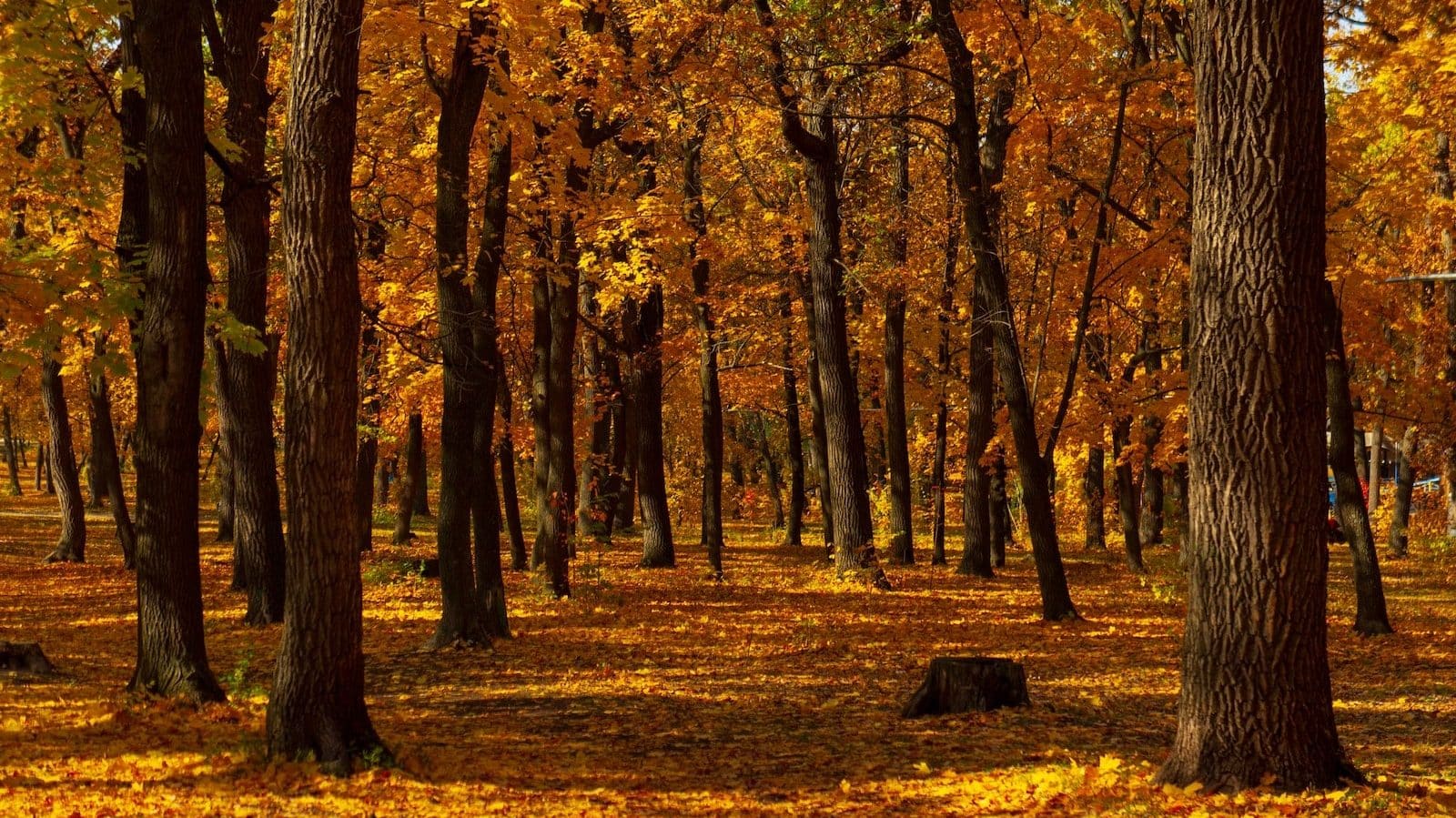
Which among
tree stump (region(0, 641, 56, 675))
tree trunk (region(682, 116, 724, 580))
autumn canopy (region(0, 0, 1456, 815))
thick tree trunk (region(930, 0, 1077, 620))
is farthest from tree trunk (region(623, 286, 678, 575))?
tree stump (region(0, 641, 56, 675))

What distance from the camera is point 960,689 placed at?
10.3 metres

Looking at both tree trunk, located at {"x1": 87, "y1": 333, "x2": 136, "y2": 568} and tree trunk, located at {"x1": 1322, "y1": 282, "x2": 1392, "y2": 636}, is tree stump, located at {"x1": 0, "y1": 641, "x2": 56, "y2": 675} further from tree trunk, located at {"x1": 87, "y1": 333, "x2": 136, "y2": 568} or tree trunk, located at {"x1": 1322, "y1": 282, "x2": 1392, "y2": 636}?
tree trunk, located at {"x1": 1322, "y1": 282, "x2": 1392, "y2": 636}

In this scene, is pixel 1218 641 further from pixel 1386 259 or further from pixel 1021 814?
pixel 1386 259

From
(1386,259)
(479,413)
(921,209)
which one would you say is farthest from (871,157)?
(479,413)

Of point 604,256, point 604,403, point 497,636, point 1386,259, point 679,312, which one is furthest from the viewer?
point 679,312

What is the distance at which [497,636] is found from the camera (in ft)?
47.2

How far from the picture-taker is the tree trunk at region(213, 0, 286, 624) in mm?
14266

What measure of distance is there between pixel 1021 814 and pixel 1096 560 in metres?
23.2

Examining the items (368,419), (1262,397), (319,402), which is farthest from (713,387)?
(1262,397)

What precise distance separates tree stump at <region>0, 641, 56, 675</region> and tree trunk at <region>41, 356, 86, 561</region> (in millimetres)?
10340

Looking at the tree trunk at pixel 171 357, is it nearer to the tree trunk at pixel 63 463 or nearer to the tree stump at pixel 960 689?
the tree stump at pixel 960 689

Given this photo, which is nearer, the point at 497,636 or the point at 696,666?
the point at 696,666

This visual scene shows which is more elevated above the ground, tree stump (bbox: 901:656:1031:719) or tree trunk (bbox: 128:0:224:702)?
tree trunk (bbox: 128:0:224:702)

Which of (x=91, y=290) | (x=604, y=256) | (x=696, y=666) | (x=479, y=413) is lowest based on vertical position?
(x=696, y=666)
